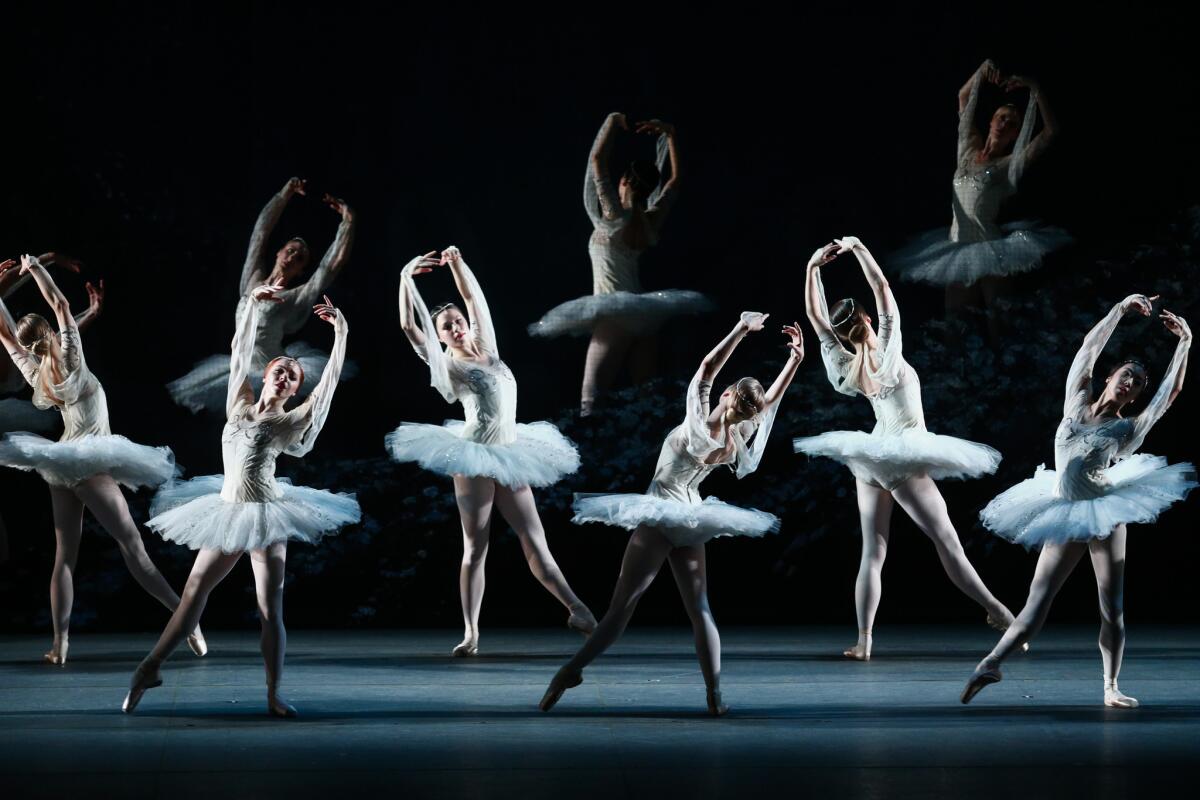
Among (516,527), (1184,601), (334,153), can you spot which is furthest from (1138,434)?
(334,153)

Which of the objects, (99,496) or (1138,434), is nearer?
(1138,434)

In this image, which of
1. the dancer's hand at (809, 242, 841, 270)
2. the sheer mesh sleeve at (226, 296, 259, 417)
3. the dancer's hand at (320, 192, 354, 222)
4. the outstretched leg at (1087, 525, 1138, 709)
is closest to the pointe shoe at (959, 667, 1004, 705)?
the outstretched leg at (1087, 525, 1138, 709)

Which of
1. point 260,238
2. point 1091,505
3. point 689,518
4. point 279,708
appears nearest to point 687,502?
point 689,518

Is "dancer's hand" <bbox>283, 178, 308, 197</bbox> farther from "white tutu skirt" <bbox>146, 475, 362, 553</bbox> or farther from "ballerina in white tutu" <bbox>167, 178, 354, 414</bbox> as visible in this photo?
"white tutu skirt" <bbox>146, 475, 362, 553</bbox>

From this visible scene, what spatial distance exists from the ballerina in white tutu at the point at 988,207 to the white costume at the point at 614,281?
4.36ft

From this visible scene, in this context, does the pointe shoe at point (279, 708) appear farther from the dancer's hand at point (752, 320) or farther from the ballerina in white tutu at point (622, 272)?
the ballerina in white tutu at point (622, 272)

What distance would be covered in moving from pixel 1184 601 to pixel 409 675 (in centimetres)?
414

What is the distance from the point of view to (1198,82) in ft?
31.3

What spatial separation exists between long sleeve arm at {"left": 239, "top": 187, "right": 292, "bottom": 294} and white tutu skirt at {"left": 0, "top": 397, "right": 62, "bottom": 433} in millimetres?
1160

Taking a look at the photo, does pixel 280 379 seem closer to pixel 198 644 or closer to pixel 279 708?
pixel 279 708

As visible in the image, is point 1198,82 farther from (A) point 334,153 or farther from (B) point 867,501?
(A) point 334,153

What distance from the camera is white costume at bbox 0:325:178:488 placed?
6.87m

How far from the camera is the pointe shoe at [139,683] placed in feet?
18.5

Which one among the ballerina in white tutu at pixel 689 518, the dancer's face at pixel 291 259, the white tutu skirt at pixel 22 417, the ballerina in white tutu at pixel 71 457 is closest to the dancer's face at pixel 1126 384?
the ballerina in white tutu at pixel 689 518
